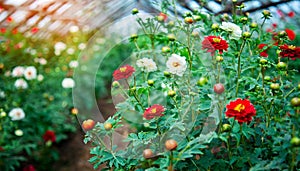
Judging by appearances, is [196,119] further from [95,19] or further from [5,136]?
[95,19]

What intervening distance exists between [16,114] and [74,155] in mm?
564

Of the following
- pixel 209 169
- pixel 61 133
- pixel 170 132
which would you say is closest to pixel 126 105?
pixel 170 132

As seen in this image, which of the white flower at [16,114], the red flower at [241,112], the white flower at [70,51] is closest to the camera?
the red flower at [241,112]

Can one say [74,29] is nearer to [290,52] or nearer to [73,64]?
[73,64]

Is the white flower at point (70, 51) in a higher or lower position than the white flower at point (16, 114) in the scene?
higher

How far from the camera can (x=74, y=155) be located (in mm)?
2543

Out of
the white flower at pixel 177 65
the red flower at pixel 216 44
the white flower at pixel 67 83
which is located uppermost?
the white flower at pixel 67 83

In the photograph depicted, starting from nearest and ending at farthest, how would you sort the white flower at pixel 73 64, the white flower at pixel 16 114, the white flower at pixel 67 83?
the white flower at pixel 16 114 → the white flower at pixel 67 83 → the white flower at pixel 73 64

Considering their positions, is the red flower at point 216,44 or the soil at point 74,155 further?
the soil at point 74,155

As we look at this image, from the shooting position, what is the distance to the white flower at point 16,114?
2.12m

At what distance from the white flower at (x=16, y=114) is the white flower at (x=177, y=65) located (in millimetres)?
1225

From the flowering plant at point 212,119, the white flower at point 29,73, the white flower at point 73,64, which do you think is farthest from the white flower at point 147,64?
the white flower at point 73,64

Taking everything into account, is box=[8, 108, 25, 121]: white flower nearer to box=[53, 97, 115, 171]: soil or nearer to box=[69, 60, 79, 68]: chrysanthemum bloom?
box=[53, 97, 115, 171]: soil

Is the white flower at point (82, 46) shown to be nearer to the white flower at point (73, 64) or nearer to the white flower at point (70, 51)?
the white flower at point (70, 51)
